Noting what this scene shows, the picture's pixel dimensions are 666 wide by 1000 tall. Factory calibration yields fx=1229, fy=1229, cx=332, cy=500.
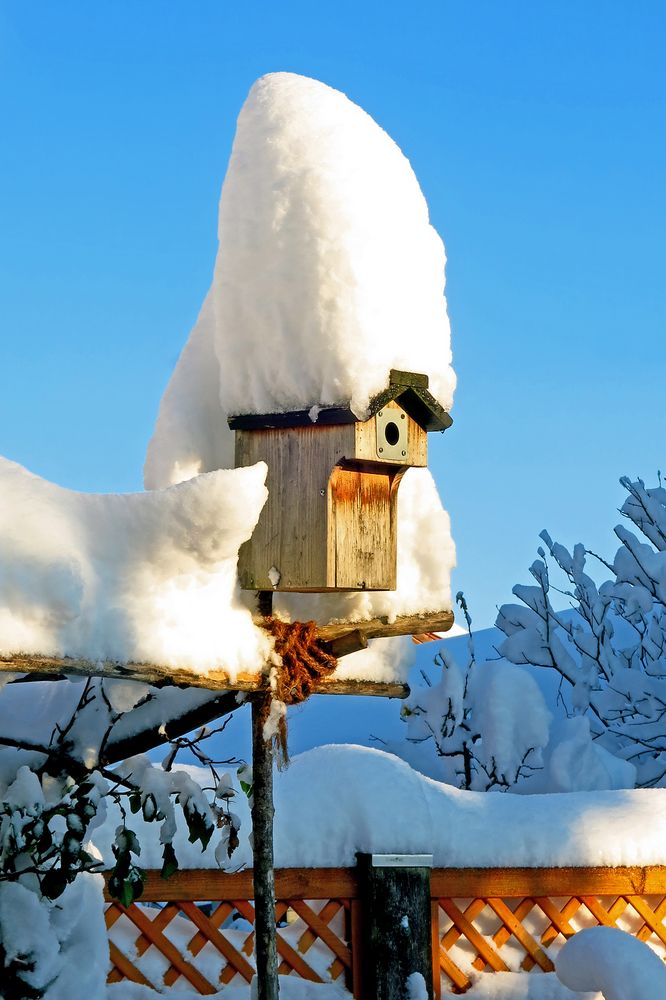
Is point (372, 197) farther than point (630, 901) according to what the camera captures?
No

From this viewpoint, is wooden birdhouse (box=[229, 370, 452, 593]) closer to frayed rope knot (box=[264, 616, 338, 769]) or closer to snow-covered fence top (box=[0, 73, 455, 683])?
snow-covered fence top (box=[0, 73, 455, 683])

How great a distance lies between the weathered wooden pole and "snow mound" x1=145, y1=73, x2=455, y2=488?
2.43 feet

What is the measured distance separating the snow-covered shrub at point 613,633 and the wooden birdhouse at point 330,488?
199 inches

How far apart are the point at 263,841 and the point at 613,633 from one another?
5876mm

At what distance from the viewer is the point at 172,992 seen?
520 centimetres

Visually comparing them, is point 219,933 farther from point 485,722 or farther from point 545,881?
point 485,722

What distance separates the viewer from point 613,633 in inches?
383

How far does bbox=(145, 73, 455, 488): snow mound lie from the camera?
4.23 m

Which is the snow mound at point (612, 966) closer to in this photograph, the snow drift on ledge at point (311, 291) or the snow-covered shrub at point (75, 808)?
the snow drift on ledge at point (311, 291)

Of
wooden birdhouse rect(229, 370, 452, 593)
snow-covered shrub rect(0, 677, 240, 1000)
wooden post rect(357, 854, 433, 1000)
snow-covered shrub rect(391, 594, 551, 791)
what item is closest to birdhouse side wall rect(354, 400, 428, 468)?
wooden birdhouse rect(229, 370, 452, 593)

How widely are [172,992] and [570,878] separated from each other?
78.9 inches

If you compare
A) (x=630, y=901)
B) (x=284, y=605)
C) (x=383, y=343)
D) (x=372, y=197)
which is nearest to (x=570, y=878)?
(x=630, y=901)

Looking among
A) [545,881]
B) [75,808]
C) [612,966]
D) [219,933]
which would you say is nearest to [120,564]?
[75,808]

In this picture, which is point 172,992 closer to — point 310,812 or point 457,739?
point 310,812
